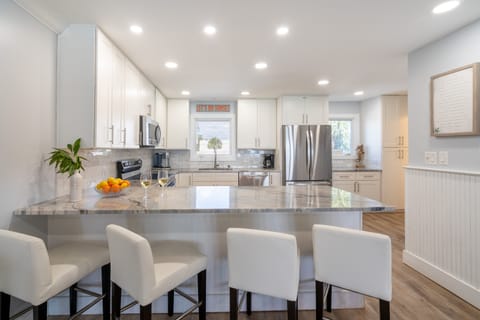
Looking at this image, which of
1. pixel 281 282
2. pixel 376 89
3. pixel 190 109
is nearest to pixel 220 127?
pixel 190 109

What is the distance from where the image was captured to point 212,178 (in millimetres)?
4656

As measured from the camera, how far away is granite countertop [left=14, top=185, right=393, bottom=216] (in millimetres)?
1647

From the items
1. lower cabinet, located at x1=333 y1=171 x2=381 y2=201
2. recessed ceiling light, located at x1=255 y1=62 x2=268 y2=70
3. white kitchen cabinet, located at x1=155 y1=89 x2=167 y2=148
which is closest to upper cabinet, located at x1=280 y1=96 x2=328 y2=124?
lower cabinet, located at x1=333 y1=171 x2=381 y2=201

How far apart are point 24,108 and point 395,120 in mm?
5414

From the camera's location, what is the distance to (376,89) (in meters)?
→ 4.40

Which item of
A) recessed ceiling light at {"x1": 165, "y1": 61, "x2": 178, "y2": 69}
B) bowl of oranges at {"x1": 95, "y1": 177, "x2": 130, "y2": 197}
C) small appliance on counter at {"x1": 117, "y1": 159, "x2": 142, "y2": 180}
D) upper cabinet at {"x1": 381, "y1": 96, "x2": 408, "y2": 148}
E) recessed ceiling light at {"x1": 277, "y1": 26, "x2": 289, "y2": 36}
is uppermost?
recessed ceiling light at {"x1": 165, "y1": 61, "x2": 178, "y2": 69}

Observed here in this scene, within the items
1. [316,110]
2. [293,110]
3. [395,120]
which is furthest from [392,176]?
[293,110]

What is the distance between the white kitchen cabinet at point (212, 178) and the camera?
465 cm

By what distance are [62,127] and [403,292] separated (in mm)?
3163

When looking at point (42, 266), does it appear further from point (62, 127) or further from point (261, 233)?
point (62, 127)

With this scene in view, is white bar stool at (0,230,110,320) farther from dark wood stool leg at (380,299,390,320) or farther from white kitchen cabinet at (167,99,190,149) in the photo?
white kitchen cabinet at (167,99,190,149)

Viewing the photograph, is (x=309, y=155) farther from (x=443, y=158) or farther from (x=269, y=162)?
(x=443, y=158)

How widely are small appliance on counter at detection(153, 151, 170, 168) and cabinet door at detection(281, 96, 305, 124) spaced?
232cm

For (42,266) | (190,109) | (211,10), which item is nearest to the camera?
(42,266)
